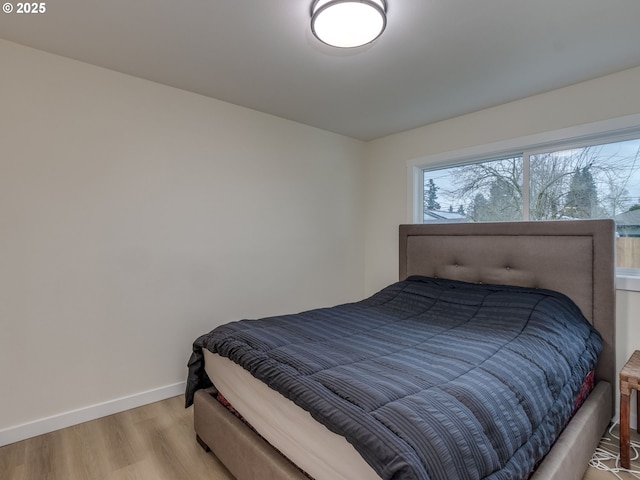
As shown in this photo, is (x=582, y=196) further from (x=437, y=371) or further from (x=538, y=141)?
(x=437, y=371)

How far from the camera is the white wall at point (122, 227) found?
195 centimetres

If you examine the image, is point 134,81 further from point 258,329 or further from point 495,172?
point 495,172

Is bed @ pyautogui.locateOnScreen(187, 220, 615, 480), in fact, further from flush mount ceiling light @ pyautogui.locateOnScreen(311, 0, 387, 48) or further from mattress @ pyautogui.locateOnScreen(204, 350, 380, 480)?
flush mount ceiling light @ pyautogui.locateOnScreen(311, 0, 387, 48)

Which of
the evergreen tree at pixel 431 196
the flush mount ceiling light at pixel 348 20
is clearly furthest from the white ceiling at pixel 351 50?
the evergreen tree at pixel 431 196

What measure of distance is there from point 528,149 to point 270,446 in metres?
2.70

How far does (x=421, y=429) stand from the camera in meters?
0.95

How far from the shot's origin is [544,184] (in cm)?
256

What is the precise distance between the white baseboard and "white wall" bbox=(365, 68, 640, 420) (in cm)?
225

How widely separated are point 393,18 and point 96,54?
177 centimetres

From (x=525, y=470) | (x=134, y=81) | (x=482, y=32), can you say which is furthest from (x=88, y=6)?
(x=525, y=470)

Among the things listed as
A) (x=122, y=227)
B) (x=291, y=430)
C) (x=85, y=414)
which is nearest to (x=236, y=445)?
(x=291, y=430)

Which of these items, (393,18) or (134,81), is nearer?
(393,18)

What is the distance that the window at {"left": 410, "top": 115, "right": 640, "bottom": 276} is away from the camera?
220 cm

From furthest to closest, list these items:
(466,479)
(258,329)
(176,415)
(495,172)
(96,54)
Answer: (495,172) → (176,415) → (96,54) → (258,329) → (466,479)
